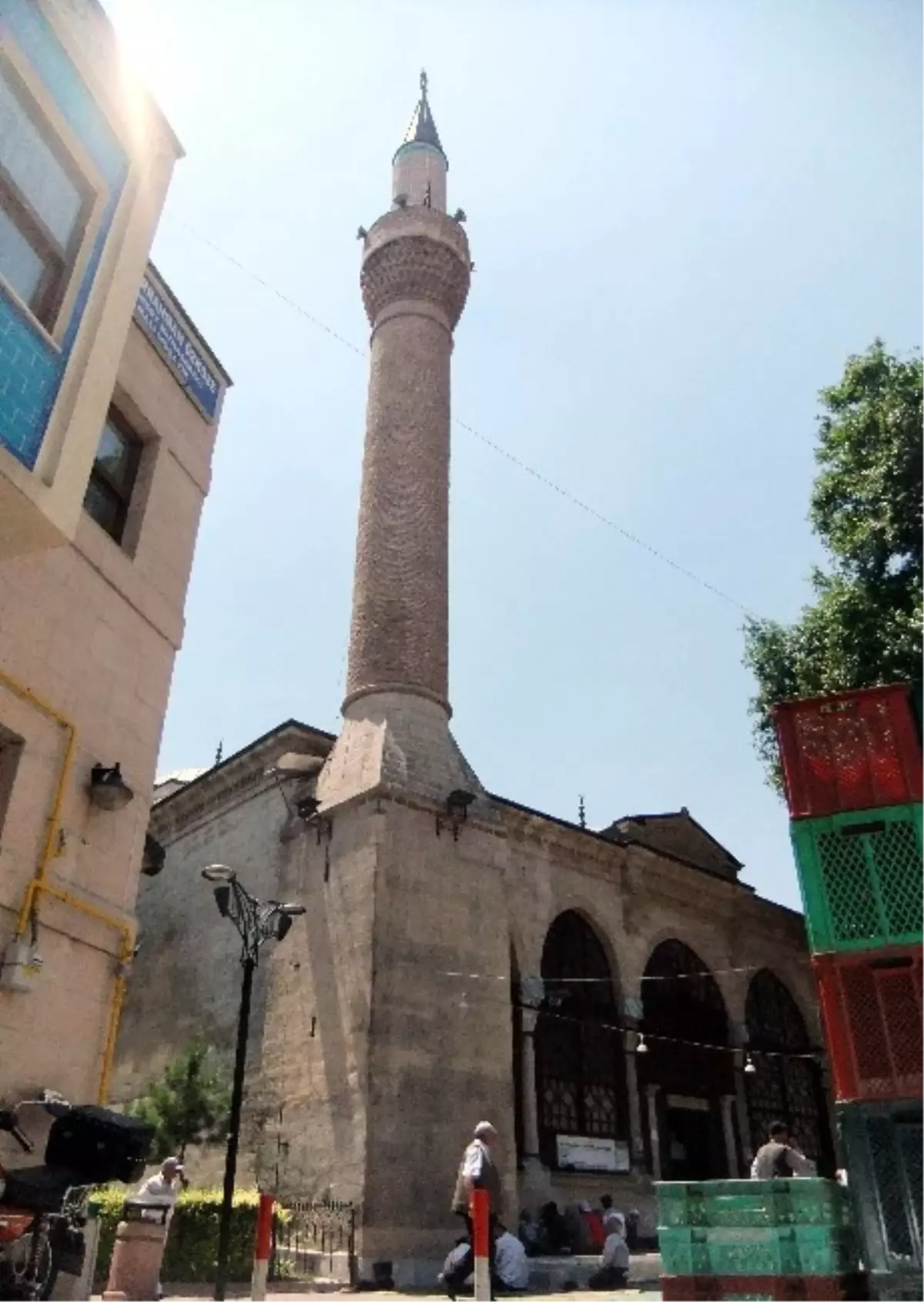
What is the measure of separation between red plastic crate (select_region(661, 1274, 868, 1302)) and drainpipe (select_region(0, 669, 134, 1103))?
405cm

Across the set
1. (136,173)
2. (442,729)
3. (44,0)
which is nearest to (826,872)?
(136,173)

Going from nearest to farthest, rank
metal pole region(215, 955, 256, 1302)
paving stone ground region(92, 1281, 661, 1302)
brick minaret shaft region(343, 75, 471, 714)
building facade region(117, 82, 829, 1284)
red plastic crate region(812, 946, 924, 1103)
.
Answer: red plastic crate region(812, 946, 924, 1103) < metal pole region(215, 955, 256, 1302) < paving stone ground region(92, 1281, 661, 1302) < building facade region(117, 82, 829, 1284) < brick minaret shaft region(343, 75, 471, 714)

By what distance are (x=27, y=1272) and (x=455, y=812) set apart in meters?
9.95

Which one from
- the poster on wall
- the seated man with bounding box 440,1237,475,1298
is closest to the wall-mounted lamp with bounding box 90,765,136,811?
the seated man with bounding box 440,1237,475,1298

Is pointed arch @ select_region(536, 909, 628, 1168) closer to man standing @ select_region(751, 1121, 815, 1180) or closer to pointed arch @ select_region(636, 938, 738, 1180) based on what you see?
pointed arch @ select_region(636, 938, 738, 1180)

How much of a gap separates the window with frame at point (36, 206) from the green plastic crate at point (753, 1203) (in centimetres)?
677

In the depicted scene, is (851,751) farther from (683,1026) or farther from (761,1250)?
(683,1026)

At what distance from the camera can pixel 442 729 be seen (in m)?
15.8

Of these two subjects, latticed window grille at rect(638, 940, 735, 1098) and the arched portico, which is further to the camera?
latticed window grille at rect(638, 940, 735, 1098)

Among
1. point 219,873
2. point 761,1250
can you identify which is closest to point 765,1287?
point 761,1250

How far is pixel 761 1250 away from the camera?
19.0 ft

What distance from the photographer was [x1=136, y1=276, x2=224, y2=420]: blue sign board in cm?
894

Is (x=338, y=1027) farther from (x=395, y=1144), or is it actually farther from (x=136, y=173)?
(x=136, y=173)

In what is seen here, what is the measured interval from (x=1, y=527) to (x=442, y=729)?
1014 cm
